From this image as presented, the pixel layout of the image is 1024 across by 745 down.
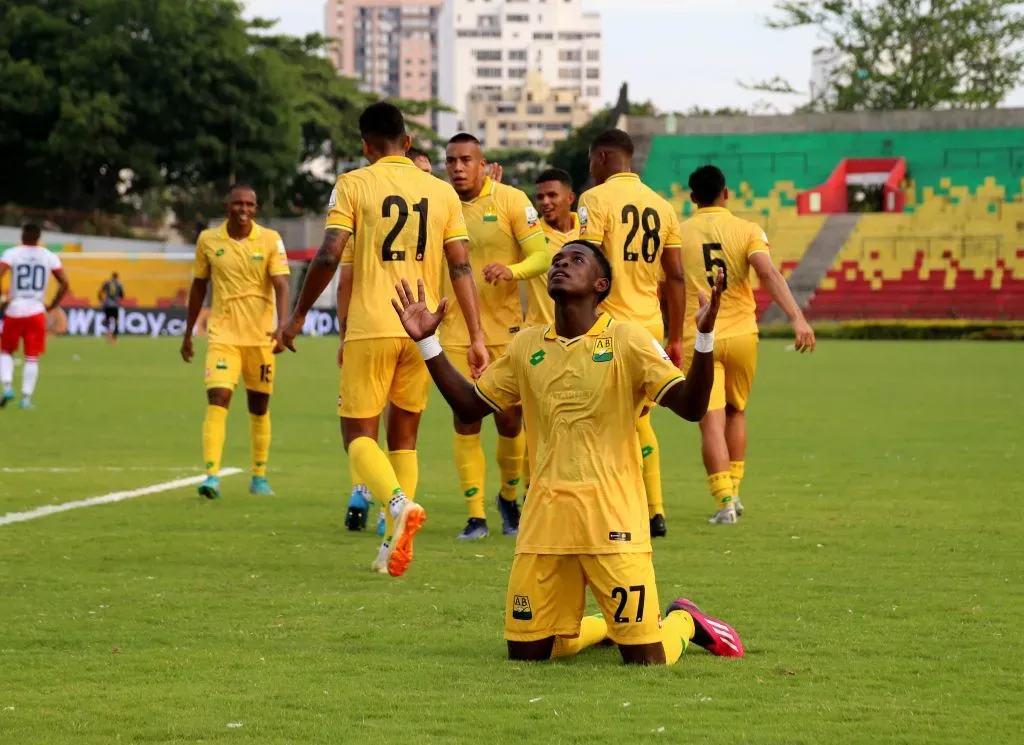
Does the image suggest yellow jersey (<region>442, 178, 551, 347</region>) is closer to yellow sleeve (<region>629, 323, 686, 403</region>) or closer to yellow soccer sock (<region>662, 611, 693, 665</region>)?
yellow sleeve (<region>629, 323, 686, 403</region>)

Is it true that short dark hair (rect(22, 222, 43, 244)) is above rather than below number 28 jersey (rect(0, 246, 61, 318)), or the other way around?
above

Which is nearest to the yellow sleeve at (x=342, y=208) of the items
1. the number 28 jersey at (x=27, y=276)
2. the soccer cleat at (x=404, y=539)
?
the soccer cleat at (x=404, y=539)

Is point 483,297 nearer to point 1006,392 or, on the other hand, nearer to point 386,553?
point 386,553

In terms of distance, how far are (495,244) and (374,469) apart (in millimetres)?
2636

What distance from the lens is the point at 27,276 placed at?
2028 cm

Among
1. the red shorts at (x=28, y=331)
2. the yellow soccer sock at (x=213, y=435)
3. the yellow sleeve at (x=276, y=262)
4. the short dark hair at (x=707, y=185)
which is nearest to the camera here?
the short dark hair at (x=707, y=185)

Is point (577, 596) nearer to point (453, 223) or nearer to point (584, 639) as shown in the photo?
point (584, 639)

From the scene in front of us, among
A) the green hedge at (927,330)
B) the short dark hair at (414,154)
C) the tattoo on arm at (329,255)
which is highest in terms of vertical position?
the short dark hair at (414,154)

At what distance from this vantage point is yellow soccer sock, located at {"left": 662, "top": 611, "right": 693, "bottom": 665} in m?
6.18

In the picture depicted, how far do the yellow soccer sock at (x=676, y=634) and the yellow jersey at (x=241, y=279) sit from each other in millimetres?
6646

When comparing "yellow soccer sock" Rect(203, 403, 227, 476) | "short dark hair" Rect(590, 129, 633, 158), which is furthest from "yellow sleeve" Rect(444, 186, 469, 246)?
"yellow soccer sock" Rect(203, 403, 227, 476)

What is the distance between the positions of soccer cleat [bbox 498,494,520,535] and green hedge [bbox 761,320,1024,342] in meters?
40.8

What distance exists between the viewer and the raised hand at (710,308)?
228 inches

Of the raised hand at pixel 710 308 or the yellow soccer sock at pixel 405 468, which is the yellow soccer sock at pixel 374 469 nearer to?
the yellow soccer sock at pixel 405 468
